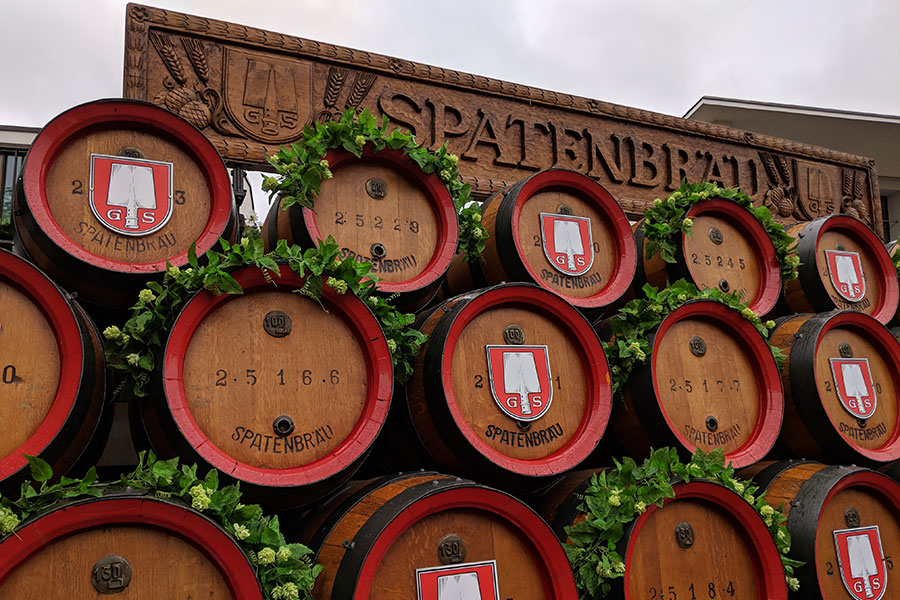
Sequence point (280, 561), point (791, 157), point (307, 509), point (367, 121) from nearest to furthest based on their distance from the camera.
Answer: point (280, 561), point (307, 509), point (367, 121), point (791, 157)

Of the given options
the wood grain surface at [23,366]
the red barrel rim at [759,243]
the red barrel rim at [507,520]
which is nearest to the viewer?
the wood grain surface at [23,366]

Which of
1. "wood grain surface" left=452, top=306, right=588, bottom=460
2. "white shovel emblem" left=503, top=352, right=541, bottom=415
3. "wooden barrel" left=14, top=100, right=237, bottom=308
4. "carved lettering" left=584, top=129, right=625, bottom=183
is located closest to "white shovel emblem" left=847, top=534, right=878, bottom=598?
"wood grain surface" left=452, top=306, right=588, bottom=460

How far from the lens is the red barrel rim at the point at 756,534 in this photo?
2525 millimetres

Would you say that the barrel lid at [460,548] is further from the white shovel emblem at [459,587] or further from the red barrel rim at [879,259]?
the red barrel rim at [879,259]

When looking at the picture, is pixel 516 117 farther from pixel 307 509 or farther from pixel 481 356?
pixel 307 509

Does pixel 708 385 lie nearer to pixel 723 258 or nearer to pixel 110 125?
pixel 723 258

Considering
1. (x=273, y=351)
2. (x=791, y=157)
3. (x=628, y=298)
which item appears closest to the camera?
(x=273, y=351)

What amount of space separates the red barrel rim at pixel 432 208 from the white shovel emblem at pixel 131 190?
72 centimetres

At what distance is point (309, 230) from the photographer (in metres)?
2.67

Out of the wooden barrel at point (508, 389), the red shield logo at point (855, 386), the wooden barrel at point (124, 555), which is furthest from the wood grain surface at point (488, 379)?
the red shield logo at point (855, 386)

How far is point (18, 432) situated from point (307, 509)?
0.97m

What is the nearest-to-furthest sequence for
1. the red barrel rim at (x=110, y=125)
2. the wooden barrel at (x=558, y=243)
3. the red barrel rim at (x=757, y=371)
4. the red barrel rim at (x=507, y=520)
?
1. the red barrel rim at (x=507, y=520)
2. the red barrel rim at (x=110, y=125)
3. the red barrel rim at (x=757, y=371)
4. the wooden barrel at (x=558, y=243)

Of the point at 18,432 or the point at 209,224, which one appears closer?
the point at 18,432

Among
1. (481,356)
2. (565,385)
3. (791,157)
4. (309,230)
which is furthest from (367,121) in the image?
(791,157)
